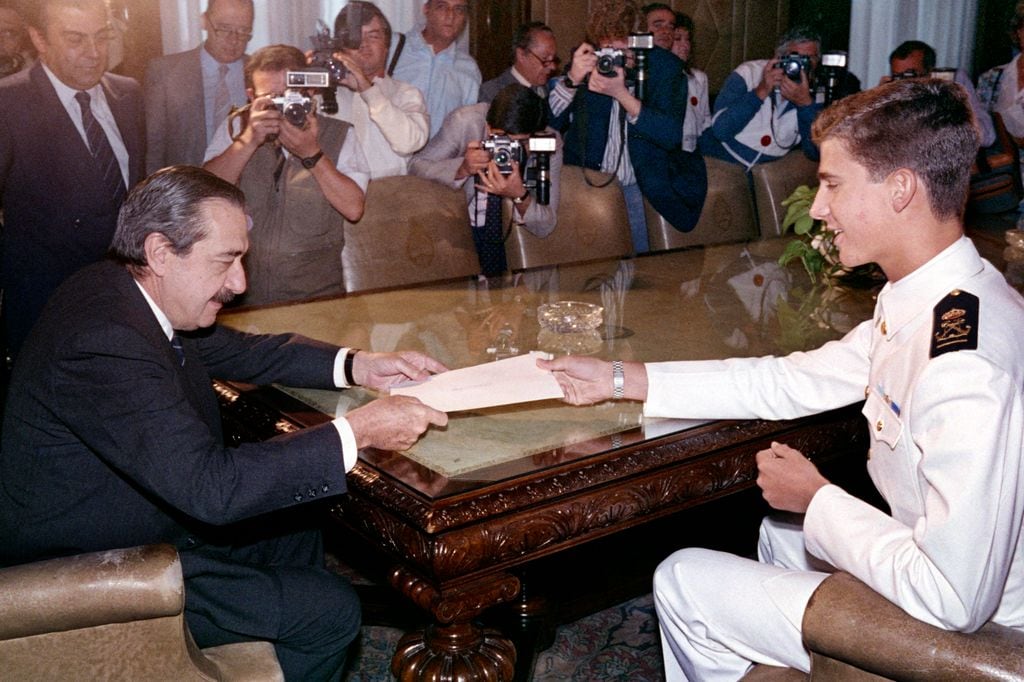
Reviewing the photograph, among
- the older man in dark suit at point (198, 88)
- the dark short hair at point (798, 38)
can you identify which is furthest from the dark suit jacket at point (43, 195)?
the dark short hair at point (798, 38)

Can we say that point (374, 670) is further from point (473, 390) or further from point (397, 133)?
point (397, 133)

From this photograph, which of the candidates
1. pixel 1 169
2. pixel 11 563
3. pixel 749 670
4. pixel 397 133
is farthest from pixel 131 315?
pixel 397 133

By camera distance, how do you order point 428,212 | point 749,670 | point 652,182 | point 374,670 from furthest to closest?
1. point 652,182
2. point 428,212
3. point 374,670
4. point 749,670

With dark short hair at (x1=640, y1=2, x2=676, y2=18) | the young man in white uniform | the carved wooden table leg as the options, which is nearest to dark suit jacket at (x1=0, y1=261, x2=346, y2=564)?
the carved wooden table leg

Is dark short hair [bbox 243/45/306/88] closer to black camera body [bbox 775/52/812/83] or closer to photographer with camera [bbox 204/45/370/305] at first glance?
photographer with camera [bbox 204/45/370/305]

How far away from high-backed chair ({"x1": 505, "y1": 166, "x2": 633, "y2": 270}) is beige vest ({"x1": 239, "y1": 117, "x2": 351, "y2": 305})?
662 millimetres

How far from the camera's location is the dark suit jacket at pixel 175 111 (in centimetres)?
359

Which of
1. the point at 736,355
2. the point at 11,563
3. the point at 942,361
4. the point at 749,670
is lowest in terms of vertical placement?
the point at 749,670

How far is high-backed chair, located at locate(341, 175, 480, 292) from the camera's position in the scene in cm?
349

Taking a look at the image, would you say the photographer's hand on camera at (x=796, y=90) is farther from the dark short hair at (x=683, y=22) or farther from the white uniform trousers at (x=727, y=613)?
the white uniform trousers at (x=727, y=613)

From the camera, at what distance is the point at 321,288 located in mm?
3682

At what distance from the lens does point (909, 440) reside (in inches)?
61.4

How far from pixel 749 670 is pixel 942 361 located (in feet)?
1.81

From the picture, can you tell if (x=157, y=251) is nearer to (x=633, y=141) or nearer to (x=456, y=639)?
(x=456, y=639)
